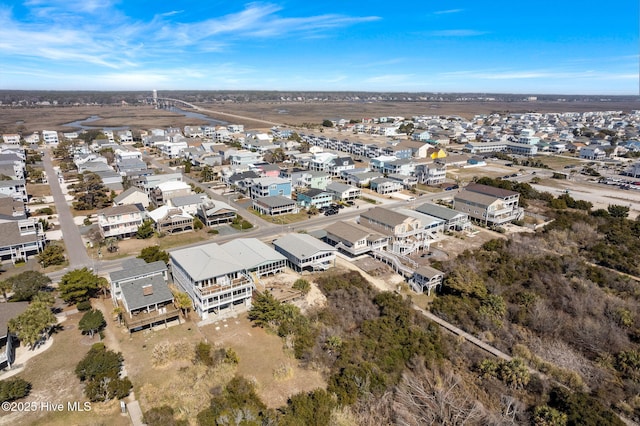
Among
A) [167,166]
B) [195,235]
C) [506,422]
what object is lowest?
[506,422]

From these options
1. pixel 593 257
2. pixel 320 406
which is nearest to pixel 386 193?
pixel 593 257

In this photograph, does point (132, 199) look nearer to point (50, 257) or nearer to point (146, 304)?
point (50, 257)

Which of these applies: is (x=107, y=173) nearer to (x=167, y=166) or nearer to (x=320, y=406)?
(x=167, y=166)

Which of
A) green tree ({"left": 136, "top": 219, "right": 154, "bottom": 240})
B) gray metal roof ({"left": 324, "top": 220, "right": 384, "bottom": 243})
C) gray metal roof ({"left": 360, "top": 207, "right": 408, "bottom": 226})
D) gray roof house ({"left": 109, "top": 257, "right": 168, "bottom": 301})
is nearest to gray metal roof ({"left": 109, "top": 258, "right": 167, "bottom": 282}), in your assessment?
gray roof house ({"left": 109, "top": 257, "right": 168, "bottom": 301})

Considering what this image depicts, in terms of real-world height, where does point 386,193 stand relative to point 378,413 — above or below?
above

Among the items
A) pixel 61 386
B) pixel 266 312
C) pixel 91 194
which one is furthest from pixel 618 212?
pixel 91 194

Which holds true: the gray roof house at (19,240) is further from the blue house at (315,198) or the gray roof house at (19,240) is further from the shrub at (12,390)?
the blue house at (315,198)

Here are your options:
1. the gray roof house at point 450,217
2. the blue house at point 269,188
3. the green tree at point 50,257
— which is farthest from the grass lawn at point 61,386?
the gray roof house at point 450,217
